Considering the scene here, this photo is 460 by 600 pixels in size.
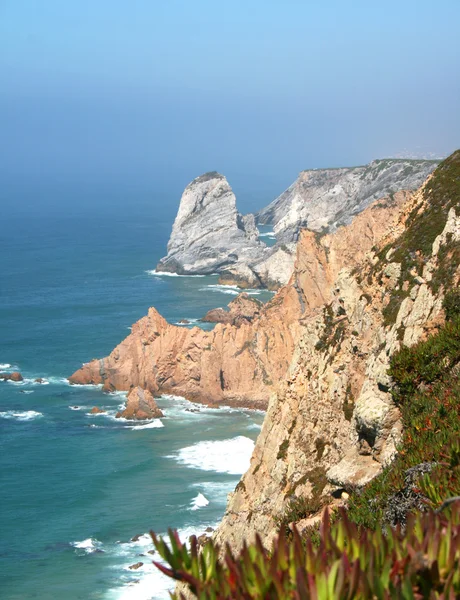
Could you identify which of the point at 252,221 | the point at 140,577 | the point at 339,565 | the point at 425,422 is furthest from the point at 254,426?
the point at 252,221

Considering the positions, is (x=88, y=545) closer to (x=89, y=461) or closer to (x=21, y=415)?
(x=89, y=461)

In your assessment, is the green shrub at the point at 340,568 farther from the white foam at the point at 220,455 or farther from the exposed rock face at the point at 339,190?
the exposed rock face at the point at 339,190

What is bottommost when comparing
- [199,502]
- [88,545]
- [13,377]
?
[88,545]

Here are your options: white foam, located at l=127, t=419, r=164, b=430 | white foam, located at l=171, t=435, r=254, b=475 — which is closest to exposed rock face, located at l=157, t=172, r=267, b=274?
white foam, located at l=127, t=419, r=164, b=430

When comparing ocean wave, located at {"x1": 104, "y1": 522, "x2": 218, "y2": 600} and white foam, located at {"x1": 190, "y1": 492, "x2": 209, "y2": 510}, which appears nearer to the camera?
ocean wave, located at {"x1": 104, "y1": 522, "x2": 218, "y2": 600}

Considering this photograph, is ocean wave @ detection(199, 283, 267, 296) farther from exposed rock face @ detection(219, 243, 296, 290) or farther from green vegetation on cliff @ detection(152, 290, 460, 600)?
green vegetation on cliff @ detection(152, 290, 460, 600)

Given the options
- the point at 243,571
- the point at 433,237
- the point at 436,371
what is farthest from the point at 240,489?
the point at 243,571
